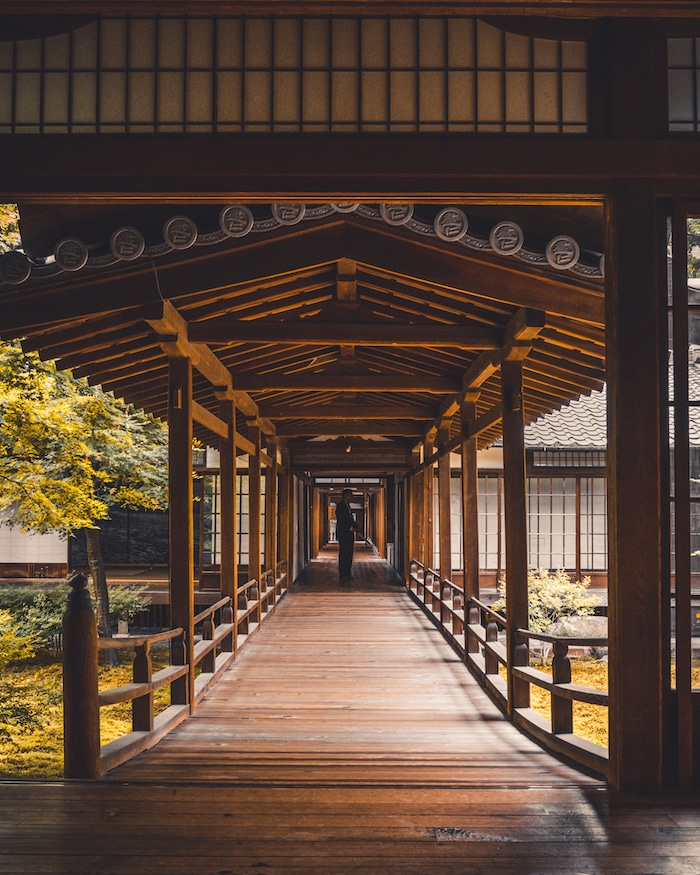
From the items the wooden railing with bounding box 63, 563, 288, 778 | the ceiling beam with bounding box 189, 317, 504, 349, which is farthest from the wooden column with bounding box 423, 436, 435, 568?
the wooden railing with bounding box 63, 563, 288, 778

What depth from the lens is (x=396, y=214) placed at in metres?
4.41

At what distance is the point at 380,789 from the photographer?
11.4ft

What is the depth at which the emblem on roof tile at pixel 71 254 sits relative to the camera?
179 inches

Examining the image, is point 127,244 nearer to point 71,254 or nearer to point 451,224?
point 71,254

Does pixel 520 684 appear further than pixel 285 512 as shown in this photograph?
No

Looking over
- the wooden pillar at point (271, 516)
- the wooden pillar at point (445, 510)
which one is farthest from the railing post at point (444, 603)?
the wooden pillar at point (271, 516)

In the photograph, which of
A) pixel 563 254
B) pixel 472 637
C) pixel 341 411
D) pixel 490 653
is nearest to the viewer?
pixel 563 254

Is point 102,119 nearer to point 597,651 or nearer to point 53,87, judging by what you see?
point 53,87

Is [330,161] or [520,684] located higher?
[330,161]

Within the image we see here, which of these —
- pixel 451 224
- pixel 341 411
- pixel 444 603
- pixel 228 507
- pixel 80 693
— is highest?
pixel 451 224

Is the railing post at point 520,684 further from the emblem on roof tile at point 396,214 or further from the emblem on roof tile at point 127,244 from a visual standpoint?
the emblem on roof tile at point 127,244

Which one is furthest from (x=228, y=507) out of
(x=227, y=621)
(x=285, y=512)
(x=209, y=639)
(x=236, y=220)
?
(x=285, y=512)

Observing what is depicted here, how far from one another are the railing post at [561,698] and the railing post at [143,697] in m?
2.45

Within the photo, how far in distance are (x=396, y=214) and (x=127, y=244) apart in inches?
63.5
